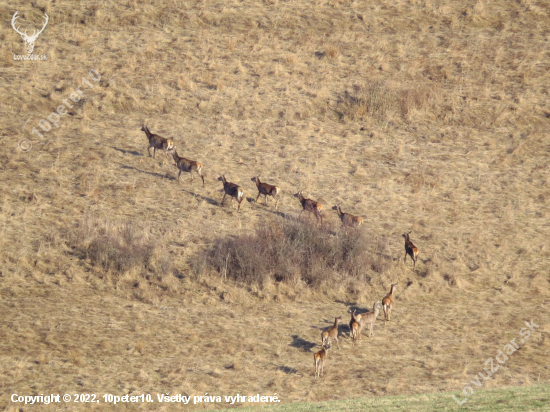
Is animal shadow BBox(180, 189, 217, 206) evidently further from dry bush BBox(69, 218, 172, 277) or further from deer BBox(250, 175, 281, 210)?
dry bush BBox(69, 218, 172, 277)

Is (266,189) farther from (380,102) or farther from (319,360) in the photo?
(380,102)

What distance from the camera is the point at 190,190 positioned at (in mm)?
22016

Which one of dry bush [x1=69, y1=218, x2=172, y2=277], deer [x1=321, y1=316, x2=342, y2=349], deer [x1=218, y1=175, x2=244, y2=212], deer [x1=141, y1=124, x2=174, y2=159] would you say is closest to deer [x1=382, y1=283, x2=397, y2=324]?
deer [x1=321, y1=316, x2=342, y2=349]

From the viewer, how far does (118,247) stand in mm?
18047

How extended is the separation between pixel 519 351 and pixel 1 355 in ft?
42.2

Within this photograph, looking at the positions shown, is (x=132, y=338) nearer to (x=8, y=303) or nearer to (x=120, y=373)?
(x=120, y=373)

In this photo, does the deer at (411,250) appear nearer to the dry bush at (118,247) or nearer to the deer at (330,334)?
the deer at (330,334)

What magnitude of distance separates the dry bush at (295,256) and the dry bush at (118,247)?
1.29m

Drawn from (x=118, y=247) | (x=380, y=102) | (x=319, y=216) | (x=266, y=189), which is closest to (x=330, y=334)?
(x=319, y=216)

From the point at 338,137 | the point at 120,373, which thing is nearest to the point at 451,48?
the point at 338,137

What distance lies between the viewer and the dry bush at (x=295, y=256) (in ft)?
59.3

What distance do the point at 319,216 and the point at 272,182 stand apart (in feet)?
10.4

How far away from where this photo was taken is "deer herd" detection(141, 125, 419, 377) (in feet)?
48.2

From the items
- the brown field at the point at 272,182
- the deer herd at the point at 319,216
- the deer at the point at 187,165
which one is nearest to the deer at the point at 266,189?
the deer herd at the point at 319,216
